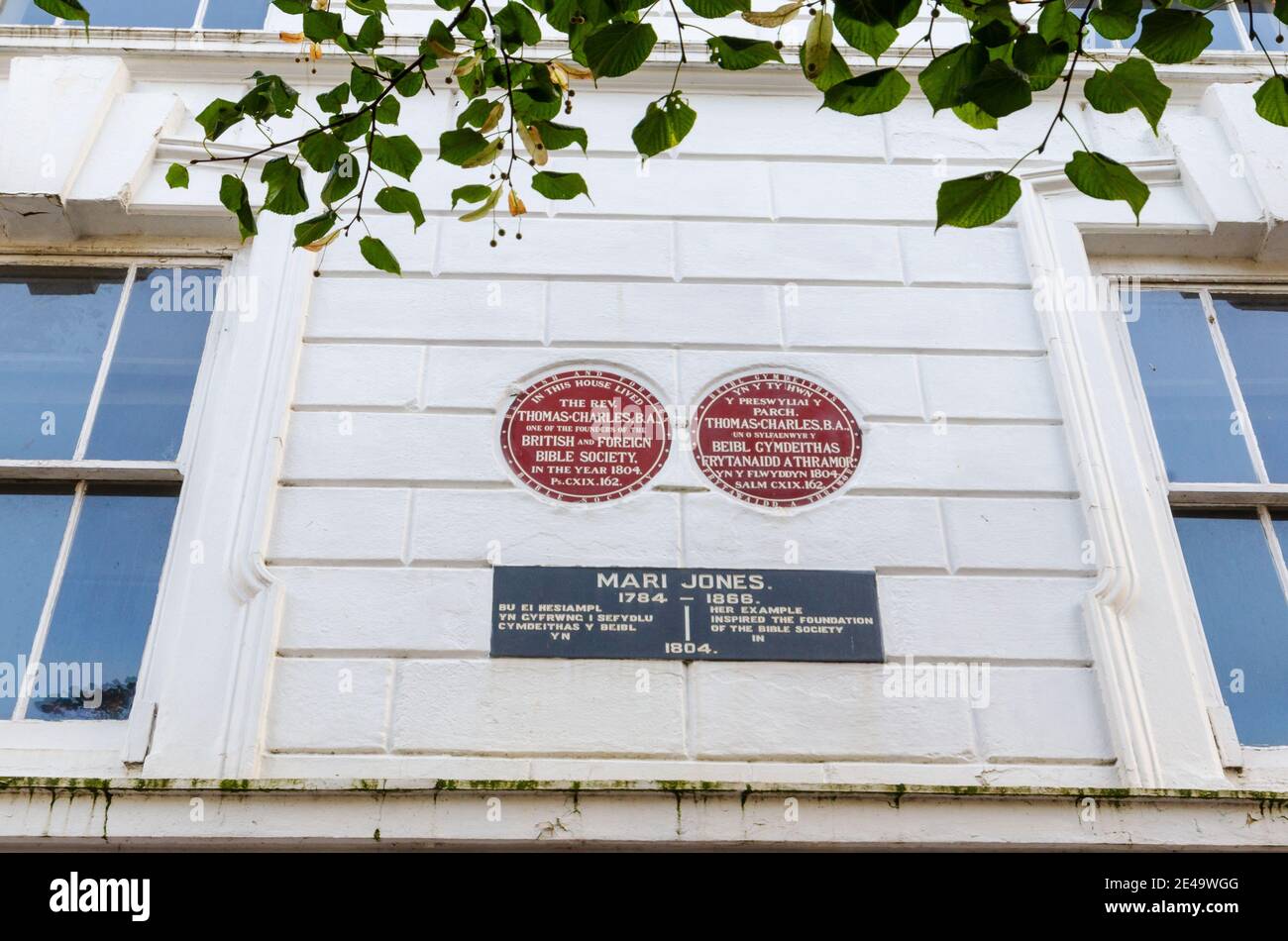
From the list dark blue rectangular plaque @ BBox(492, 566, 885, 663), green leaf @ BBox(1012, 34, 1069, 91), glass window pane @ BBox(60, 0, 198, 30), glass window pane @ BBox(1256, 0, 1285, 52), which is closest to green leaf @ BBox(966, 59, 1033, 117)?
green leaf @ BBox(1012, 34, 1069, 91)

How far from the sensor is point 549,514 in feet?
15.7

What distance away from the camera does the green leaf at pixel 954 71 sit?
3285 mm

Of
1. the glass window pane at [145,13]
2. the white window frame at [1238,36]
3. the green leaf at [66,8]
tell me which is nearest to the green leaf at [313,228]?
the green leaf at [66,8]

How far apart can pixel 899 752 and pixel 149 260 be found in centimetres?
396

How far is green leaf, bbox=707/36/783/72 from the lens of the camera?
335 cm

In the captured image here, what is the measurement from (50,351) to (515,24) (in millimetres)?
2838

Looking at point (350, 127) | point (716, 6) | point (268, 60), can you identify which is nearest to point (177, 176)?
point (350, 127)

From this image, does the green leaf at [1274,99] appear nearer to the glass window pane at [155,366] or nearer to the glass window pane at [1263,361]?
the glass window pane at [1263,361]

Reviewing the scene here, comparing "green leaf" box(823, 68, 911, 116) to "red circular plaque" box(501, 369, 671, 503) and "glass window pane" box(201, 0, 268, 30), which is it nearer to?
"red circular plaque" box(501, 369, 671, 503)

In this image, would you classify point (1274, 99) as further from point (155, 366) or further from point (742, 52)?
point (155, 366)

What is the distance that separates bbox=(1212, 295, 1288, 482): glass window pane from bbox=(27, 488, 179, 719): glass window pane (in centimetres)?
455

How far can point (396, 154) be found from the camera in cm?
385
